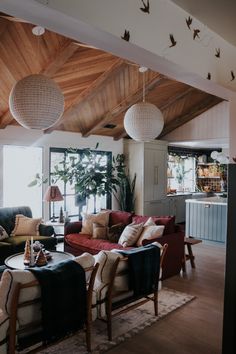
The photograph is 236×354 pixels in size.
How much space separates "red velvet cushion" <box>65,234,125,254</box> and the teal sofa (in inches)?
14.1

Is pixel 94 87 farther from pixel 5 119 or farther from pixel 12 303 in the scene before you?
pixel 12 303

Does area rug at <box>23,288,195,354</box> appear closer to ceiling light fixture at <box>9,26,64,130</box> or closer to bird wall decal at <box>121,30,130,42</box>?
ceiling light fixture at <box>9,26,64,130</box>

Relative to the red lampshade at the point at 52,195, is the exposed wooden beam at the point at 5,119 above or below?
above

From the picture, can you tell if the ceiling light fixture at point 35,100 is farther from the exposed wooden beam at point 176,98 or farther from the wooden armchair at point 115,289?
the exposed wooden beam at point 176,98

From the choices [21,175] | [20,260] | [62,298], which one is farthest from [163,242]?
[21,175]

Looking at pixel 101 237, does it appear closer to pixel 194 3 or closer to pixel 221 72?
pixel 221 72

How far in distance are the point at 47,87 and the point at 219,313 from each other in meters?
3.14

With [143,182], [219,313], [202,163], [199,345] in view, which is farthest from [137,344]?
[202,163]

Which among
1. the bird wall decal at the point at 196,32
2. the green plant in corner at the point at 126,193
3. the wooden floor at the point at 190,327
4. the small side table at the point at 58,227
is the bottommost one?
the wooden floor at the point at 190,327

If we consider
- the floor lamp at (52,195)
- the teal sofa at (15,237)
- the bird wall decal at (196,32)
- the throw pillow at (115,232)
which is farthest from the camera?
the floor lamp at (52,195)

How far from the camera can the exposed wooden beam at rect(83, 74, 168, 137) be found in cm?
634

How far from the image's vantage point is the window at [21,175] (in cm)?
658

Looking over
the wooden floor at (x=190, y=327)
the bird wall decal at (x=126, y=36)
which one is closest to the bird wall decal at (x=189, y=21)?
the bird wall decal at (x=126, y=36)

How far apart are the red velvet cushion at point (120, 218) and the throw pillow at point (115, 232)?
0.20 meters
